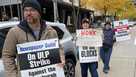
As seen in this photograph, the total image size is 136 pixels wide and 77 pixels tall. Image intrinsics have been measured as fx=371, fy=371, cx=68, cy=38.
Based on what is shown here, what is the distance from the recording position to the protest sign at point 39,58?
395 centimetres

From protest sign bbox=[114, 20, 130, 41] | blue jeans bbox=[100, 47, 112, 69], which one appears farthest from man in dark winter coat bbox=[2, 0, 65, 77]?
protest sign bbox=[114, 20, 130, 41]

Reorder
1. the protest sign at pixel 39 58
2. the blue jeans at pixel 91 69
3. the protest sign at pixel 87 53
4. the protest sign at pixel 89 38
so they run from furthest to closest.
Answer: the protest sign at pixel 89 38, the protest sign at pixel 87 53, the blue jeans at pixel 91 69, the protest sign at pixel 39 58

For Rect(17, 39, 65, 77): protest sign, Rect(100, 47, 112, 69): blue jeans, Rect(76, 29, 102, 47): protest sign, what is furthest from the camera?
Rect(100, 47, 112, 69): blue jeans

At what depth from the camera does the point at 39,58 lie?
13.0 feet

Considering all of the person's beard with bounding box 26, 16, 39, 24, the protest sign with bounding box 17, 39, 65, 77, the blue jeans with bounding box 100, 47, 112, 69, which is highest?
the person's beard with bounding box 26, 16, 39, 24

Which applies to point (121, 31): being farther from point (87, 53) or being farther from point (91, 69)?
point (91, 69)

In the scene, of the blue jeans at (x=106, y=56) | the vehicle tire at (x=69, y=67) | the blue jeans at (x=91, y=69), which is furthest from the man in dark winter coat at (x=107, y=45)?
the blue jeans at (x=91, y=69)

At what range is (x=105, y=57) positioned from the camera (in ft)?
34.0

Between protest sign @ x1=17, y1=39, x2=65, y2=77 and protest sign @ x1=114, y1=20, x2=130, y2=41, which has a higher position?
protest sign @ x1=17, y1=39, x2=65, y2=77

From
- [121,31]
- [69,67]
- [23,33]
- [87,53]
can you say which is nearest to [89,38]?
[87,53]

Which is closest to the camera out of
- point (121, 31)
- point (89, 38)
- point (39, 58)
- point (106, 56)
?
point (39, 58)

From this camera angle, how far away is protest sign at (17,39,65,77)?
3947 millimetres

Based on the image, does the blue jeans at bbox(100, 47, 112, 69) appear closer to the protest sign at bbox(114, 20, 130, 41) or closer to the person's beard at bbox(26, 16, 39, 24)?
the protest sign at bbox(114, 20, 130, 41)

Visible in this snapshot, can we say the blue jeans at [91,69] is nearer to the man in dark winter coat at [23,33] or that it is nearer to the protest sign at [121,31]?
the man in dark winter coat at [23,33]
